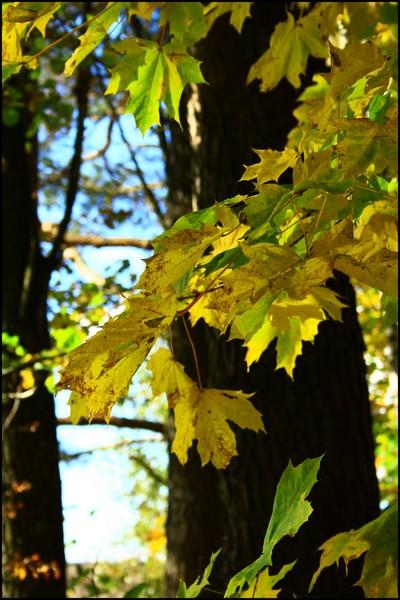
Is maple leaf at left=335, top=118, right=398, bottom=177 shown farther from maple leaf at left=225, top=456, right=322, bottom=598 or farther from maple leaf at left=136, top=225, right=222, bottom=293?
maple leaf at left=225, top=456, right=322, bottom=598

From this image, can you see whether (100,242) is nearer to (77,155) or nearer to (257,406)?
(77,155)

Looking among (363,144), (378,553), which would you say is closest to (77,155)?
(363,144)

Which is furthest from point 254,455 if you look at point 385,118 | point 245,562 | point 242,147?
point 385,118

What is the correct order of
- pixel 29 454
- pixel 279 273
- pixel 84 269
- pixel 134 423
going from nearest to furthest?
pixel 279 273, pixel 29 454, pixel 134 423, pixel 84 269

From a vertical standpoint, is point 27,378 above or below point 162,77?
below

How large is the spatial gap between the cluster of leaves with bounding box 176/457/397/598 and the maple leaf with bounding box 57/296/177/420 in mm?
279

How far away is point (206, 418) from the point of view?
46.8 inches

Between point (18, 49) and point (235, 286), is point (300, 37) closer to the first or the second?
point (18, 49)

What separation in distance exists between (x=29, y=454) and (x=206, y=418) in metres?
2.42

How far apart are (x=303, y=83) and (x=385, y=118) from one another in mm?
1733

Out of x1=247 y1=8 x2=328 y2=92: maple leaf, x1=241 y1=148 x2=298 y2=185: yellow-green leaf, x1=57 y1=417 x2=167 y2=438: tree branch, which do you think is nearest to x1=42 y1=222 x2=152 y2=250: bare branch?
x1=57 y1=417 x2=167 y2=438: tree branch

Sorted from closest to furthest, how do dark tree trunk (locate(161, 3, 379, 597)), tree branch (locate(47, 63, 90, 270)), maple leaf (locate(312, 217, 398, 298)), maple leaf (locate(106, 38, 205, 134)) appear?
1. maple leaf (locate(312, 217, 398, 298))
2. maple leaf (locate(106, 38, 205, 134))
3. dark tree trunk (locate(161, 3, 379, 597))
4. tree branch (locate(47, 63, 90, 270))

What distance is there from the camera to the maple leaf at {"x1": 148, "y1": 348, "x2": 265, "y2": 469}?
1171 mm

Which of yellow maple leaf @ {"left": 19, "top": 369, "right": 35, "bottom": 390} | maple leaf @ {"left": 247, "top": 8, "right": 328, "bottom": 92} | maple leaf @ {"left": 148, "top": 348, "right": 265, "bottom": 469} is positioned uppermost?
maple leaf @ {"left": 247, "top": 8, "right": 328, "bottom": 92}
